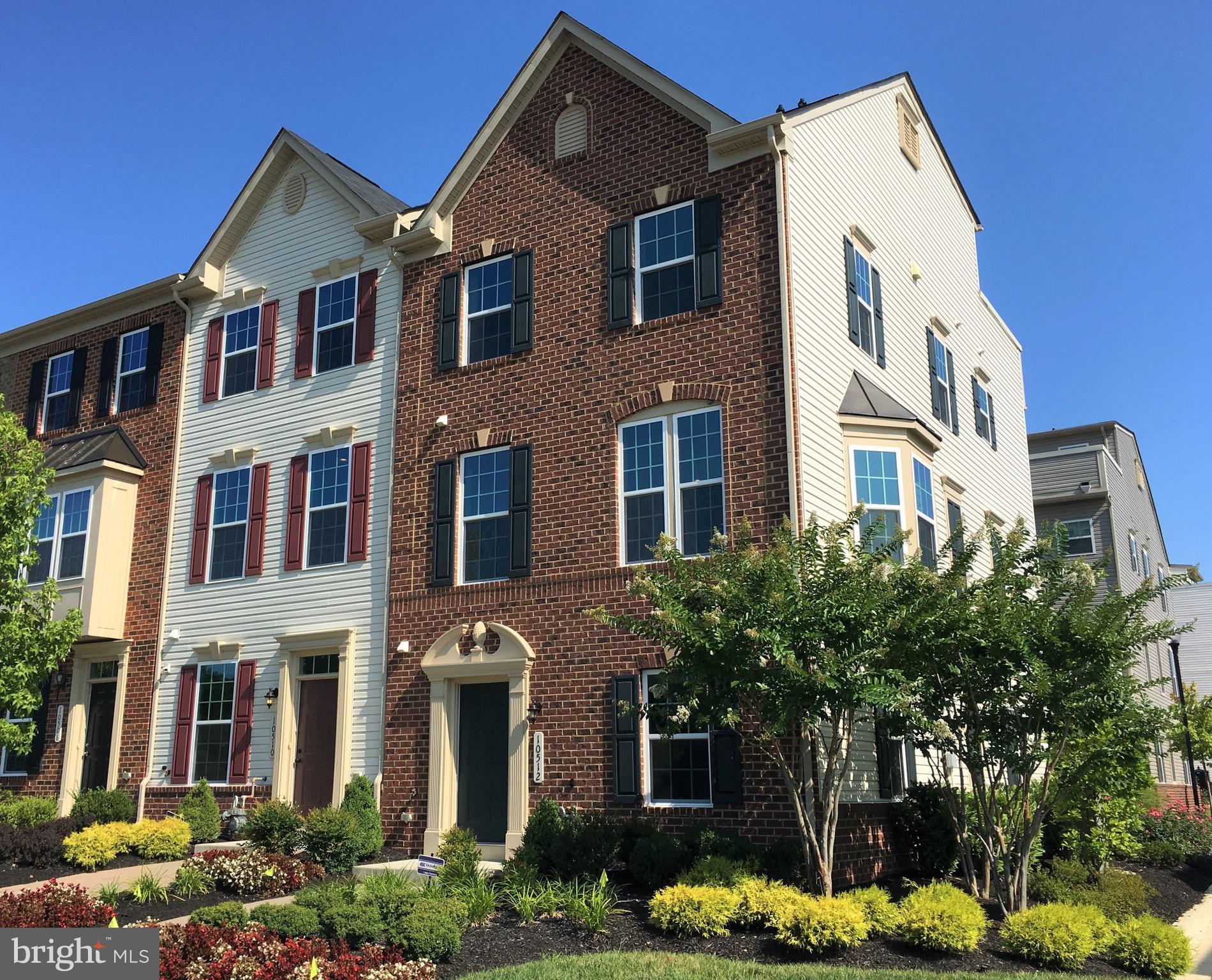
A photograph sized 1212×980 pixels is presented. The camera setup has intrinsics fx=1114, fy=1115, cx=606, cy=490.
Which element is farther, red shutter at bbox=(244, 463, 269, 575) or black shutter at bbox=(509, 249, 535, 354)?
red shutter at bbox=(244, 463, 269, 575)

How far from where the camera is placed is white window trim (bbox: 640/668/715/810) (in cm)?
1473

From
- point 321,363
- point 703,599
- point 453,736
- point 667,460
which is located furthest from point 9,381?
point 703,599

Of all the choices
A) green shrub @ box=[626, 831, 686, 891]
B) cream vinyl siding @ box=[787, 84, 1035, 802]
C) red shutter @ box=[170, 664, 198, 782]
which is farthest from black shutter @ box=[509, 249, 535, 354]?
red shutter @ box=[170, 664, 198, 782]

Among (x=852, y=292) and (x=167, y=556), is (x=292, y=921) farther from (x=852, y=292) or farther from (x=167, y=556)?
(x=167, y=556)

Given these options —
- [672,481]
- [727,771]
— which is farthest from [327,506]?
[727,771]

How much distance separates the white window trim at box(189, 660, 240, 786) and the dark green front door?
502 cm

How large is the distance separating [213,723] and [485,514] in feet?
22.7

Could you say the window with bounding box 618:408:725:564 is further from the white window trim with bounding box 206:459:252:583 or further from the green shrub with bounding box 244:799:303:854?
the white window trim with bounding box 206:459:252:583

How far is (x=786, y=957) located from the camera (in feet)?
35.2

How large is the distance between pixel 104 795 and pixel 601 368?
11979 mm

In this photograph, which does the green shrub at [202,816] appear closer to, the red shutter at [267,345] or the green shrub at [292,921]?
the green shrub at [292,921]

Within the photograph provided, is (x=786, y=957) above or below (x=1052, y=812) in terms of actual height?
below

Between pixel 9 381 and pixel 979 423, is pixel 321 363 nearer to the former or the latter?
pixel 9 381

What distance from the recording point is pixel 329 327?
825 inches
